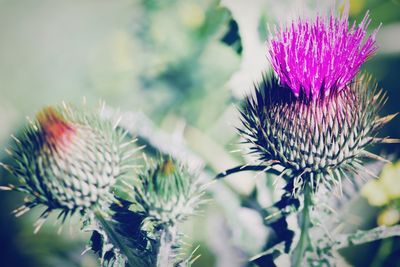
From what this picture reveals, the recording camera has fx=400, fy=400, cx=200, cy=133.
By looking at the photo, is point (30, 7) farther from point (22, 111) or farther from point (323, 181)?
point (323, 181)

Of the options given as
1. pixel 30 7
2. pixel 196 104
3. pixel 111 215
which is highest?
pixel 30 7

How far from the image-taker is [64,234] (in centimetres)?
181

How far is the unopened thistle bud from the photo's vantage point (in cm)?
136

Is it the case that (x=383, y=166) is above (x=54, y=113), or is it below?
below

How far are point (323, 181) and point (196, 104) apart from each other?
0.77m

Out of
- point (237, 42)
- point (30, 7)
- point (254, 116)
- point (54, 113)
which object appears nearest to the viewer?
point (54, 113)

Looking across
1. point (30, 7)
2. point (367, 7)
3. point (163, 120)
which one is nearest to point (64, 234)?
point (163, 120)

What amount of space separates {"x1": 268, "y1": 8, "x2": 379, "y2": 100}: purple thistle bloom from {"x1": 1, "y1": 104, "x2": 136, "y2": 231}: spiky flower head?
0.69 meters

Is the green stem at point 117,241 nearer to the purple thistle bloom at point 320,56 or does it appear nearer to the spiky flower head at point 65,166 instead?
the spiky flower head at point 65,166

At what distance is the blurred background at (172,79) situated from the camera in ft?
5.77

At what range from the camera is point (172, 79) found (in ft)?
6.48

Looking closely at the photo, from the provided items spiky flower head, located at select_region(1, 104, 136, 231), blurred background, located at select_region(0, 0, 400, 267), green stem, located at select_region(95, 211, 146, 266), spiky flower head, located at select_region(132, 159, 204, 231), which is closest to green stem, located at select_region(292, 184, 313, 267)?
blurred background, located at select_region(0, 0, 400, 267)

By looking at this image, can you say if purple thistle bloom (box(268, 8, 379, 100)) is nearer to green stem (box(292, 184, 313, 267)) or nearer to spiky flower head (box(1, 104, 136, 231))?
green stem (box(292, 184, 313, 267))

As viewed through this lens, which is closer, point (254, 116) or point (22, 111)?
point (254, 116)
